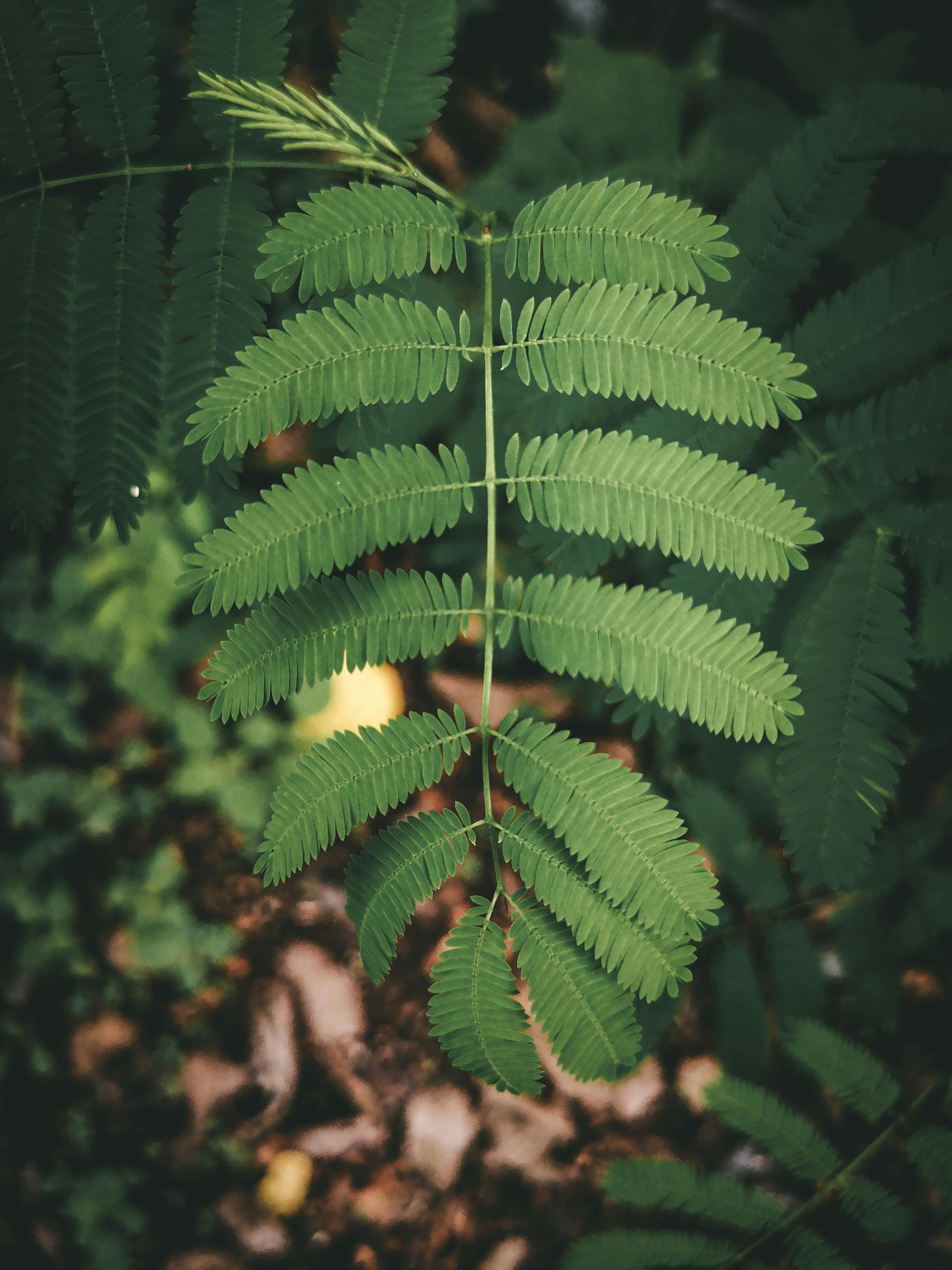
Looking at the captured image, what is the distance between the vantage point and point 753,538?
1.24 meters

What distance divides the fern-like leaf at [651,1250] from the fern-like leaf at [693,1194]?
0.05 metres

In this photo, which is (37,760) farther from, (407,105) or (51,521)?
(407,105)

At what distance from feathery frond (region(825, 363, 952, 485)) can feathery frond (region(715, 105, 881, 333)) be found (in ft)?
0.53

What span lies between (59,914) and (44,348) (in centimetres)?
147

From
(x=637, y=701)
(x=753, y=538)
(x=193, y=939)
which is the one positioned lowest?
(x=193, y=939)

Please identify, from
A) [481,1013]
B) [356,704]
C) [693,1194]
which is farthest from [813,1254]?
[356,704]

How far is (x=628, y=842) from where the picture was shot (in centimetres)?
122

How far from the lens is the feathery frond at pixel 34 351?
1377 mm

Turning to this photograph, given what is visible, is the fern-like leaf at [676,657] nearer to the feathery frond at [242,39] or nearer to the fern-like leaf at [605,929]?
the fern-like leaf at [605,929]

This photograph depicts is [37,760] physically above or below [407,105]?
below

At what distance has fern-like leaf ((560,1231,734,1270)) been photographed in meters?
1.67

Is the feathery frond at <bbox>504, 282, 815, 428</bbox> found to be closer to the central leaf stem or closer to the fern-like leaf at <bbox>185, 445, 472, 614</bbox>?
the central leaf stem

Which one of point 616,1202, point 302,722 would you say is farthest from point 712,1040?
point 302,722

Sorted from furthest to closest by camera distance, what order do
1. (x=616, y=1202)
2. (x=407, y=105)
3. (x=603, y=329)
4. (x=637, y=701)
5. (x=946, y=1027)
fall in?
1. (x=616, y=1202)
2. (x=946, y=1027)
3. (x=637, y=701)
4. (x=407, y=105)
5. (x=603, y=329)
